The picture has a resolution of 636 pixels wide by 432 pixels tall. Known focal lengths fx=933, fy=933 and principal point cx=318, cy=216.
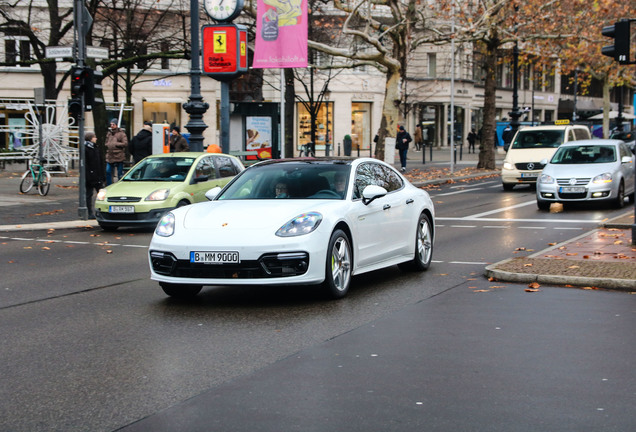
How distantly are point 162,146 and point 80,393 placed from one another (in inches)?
922

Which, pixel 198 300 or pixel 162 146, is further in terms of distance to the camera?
pixel 162 146

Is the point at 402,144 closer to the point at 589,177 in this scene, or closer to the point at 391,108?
the point at 391,108

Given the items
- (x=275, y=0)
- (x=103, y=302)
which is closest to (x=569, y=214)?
(x=275, y=0)

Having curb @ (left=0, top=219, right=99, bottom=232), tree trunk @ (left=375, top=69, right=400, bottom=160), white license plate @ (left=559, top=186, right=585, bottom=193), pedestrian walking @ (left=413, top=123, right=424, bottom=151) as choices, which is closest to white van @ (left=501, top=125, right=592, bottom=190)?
tree trunk @ (left=375, top=69, right=400, bottom=160)

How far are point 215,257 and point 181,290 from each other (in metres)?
0.92

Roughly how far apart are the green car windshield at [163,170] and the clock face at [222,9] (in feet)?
24.3

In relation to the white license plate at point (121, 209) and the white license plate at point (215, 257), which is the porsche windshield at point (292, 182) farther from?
the white license plate at point (121, 209)

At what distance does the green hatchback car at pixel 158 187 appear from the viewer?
1700cm

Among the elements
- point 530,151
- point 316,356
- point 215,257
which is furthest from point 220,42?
point 316,356

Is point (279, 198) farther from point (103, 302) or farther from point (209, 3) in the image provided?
point (209, 3)

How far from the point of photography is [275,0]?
83.5ft

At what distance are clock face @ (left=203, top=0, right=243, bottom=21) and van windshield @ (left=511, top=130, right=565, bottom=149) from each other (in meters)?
9.33

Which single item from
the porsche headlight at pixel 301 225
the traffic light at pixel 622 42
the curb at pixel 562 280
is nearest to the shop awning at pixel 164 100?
the traffic light at pixel 622 42

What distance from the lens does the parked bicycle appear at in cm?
2472
